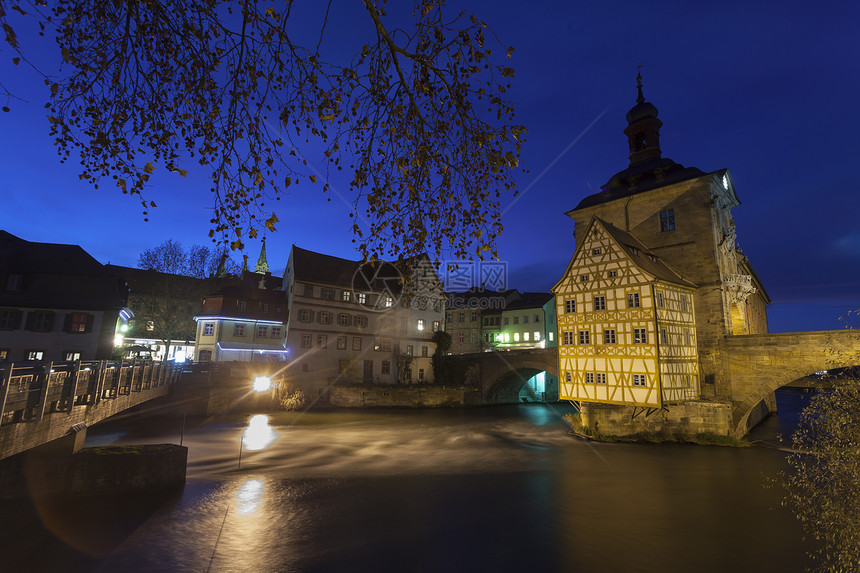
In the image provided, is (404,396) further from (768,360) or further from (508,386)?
(768,360)

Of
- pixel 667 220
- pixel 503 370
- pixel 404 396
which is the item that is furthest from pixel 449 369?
pixel 667 220

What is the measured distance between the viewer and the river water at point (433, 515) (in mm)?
12102

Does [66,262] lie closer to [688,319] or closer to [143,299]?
[143,299]

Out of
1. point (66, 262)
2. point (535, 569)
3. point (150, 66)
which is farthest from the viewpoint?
point (66, 262)

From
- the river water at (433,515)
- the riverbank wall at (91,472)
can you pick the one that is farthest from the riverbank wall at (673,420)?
the riverbank wall at (91,472)

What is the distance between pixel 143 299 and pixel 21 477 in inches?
1393

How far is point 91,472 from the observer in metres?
15.3

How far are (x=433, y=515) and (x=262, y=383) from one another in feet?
89.2

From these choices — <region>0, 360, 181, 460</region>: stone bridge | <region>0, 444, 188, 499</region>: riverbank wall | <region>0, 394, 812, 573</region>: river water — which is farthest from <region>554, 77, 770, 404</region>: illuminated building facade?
<region>0, 360, 181, 460</region>: stone bridge

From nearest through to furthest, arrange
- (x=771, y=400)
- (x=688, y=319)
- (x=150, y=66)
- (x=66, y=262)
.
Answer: (x=150, y=66) → (x=688, y=319) → (x=66, y=262) → (x=771, y=400)

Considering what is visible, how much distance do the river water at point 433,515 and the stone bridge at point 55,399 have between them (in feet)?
11.5

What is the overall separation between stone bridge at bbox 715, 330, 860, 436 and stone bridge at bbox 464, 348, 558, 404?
15.4 meters

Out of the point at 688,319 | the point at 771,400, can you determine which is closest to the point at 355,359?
the point at 688,319

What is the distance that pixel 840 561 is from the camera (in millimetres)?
7527
